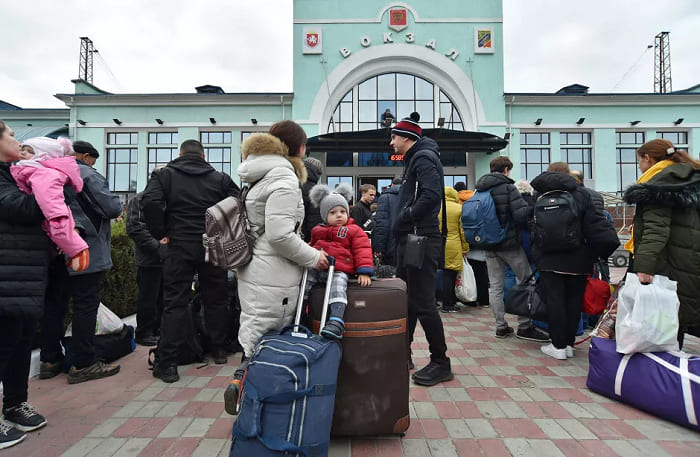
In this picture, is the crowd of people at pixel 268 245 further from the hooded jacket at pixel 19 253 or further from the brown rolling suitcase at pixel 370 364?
the brown rolling suitcase at pixel 370 364

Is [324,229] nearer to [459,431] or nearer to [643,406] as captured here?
[459,431]

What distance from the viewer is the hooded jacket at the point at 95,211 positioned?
3229mm

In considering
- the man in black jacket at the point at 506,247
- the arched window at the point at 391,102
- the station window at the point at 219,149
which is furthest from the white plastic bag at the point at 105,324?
the arched window at the point at 391,102

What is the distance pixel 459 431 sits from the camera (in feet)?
7.94

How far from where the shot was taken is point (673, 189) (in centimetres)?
283

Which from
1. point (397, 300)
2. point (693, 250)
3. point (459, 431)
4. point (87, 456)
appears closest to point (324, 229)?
point (397, 300)

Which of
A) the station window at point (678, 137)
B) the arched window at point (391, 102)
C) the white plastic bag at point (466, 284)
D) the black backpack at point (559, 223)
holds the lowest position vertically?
the white plastic bag at point (466, 284)

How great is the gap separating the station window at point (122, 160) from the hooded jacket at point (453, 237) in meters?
16.9

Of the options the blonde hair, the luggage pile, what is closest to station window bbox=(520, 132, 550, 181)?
the blonde hair

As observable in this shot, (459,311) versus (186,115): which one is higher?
(186,115)

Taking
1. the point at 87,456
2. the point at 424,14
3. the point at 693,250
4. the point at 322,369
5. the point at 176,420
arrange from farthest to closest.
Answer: the point at 424,14
the point at 693,250
the point at 176,420
the point at 87,456
the point at 322,369

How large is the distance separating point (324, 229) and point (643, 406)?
Answer: 8.34 ft

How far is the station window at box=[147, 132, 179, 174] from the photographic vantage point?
59.0 feet

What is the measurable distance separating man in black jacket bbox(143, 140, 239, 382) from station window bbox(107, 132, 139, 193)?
1684 cm
